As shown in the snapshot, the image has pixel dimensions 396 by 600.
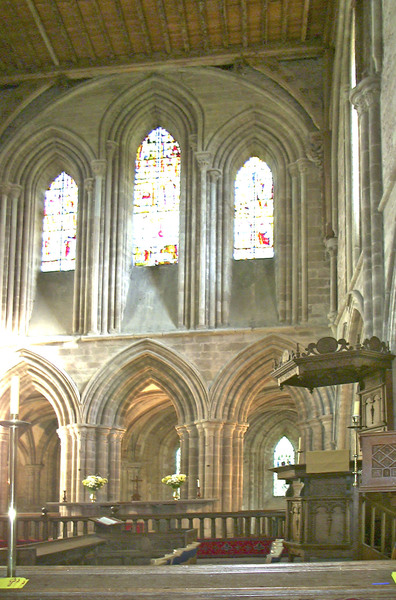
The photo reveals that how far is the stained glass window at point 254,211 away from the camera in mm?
21016

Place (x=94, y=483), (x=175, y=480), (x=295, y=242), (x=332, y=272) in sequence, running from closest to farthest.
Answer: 1. (x=175, y=480)
2. (x=94, y=483)
3. (x=332, y=272)
4. (x=295, y=242)

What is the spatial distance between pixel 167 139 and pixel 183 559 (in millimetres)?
15706

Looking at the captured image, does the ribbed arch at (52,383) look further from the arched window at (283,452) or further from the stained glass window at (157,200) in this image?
the arched window at (283,452)

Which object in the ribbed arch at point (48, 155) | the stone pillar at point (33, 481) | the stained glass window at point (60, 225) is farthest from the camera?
the stone pillar at point (33, 481)

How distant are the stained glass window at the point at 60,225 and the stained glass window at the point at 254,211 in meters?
4.14

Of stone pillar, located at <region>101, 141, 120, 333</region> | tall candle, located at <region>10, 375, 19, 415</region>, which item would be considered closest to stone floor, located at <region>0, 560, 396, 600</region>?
tall candle, located at <region>10, 375, 19, 415</region>

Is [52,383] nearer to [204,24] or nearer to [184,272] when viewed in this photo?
[184,272]

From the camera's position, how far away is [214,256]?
67.5ft

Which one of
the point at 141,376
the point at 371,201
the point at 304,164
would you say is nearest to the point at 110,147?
the point at 304,164

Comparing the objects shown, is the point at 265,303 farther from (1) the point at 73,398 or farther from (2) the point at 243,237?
(1) the point at 73,398

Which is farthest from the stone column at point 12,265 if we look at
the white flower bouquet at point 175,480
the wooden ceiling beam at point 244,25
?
the wooden ceiling beam at point 244,25

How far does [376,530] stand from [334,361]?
11.6 ft

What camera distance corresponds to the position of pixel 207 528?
60.6ft

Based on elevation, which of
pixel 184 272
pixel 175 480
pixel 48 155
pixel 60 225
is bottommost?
pixel 175 480
